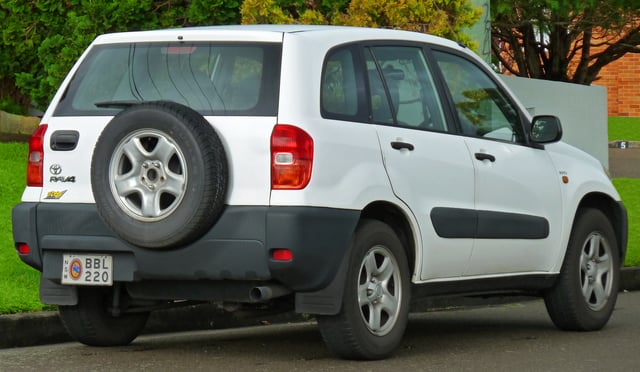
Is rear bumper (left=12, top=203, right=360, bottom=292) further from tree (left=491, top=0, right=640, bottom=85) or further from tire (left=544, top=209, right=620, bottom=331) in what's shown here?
tree (left=491, top=0, right=640, bottom=85)

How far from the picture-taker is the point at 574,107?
79.1 ft

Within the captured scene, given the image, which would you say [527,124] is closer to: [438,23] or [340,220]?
[340,220]

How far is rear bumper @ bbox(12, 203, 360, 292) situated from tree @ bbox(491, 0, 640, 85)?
1559 cm

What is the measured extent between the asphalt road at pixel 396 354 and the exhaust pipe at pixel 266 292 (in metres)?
0.40

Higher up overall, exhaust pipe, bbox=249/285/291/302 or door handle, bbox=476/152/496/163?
door handle, bbox=476/152/496/163

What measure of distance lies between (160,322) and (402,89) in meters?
2.40

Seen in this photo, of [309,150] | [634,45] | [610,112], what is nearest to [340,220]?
[309,150]

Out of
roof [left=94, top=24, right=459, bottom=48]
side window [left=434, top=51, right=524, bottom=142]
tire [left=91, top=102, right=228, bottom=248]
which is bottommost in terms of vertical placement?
tire [left=91, top=102, right=228, bottom=248]

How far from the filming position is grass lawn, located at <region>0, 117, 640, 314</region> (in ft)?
29.6

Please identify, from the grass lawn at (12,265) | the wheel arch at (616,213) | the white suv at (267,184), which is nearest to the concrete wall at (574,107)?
the grass lawn at (12,265)

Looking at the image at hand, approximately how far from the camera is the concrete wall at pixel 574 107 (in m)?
23.0

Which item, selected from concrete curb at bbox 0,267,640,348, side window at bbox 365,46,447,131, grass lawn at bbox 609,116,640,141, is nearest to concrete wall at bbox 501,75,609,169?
grass lawn at bbox 609,116,640,141

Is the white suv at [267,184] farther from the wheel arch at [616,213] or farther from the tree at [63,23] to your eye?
the tree at [63,23]

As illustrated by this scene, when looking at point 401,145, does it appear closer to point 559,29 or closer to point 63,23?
point 63,23
